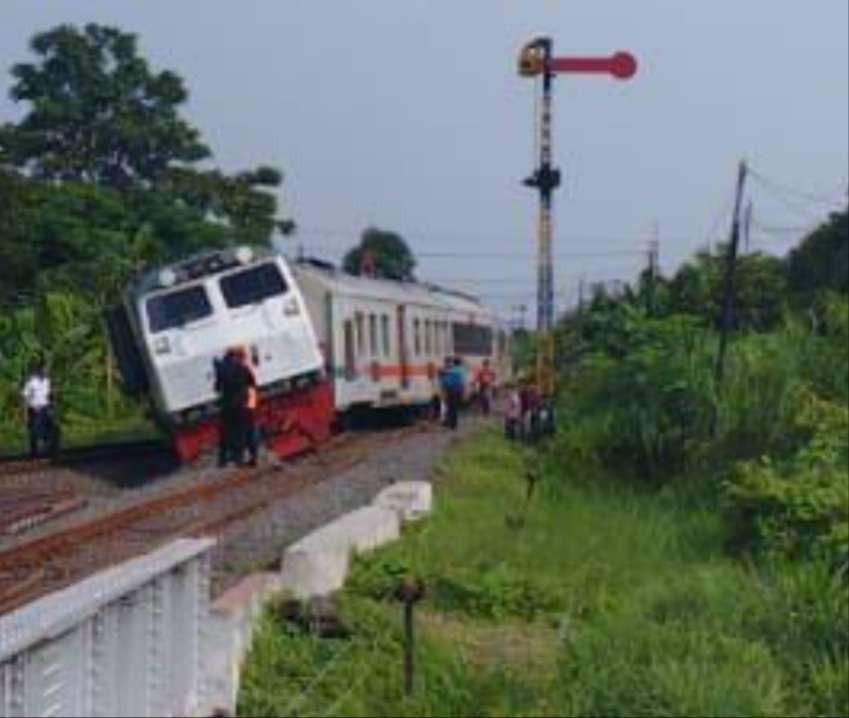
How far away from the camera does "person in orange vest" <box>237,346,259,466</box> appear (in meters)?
22.4

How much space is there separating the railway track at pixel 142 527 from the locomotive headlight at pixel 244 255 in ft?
9.80

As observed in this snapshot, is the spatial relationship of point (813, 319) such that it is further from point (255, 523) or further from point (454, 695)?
point (454, 695)

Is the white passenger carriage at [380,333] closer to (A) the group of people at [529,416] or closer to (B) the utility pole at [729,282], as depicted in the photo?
(A) the group of people at [529,416]

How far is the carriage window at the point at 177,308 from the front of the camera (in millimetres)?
25156

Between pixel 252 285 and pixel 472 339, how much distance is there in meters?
20.5

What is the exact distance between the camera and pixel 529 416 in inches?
1123

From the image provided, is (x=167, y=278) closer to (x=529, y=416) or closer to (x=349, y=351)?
(x=349, y=351)

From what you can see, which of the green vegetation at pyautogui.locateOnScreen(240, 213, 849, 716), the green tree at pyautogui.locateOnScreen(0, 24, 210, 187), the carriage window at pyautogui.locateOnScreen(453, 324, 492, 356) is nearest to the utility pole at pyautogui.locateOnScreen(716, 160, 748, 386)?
the green vegetation at pyautogui.locateOnScreen(240, 213, 849, 716)

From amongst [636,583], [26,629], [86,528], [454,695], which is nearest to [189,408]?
[86,528]

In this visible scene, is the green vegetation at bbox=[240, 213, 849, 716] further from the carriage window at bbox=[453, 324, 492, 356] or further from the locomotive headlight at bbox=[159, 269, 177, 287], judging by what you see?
the carriage window at bbox=[453, 324, 492, 356]

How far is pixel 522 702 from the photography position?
9062mm

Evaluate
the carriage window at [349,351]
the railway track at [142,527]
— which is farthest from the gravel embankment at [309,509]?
the carriage window at [349,351]

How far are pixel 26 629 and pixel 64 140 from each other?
53.9 metres

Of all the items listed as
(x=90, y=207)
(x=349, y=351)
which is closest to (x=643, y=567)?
(x=349, y=351)
